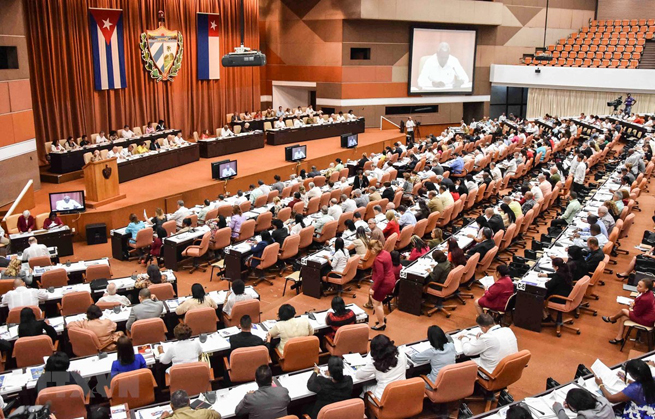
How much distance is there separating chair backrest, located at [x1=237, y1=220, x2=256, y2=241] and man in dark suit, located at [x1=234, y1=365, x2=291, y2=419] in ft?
22.1

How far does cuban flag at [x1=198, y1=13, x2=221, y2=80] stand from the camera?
23.3 metres

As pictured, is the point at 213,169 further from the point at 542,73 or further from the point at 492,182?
the point at 542,73

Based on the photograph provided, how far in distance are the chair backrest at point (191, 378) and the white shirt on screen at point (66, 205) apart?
8.70 m

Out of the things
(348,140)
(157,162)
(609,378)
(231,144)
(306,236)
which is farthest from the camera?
(348,140)

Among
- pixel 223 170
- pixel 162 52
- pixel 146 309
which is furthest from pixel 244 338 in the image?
pixel 162 52

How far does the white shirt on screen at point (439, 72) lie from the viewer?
27.9 meters

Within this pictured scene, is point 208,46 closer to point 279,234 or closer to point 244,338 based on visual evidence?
point 279,234

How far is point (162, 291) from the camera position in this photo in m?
8.20

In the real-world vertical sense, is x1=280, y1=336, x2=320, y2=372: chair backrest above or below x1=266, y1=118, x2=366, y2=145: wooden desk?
below

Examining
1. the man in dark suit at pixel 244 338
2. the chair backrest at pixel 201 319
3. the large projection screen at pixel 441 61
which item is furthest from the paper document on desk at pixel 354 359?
the large projection screen at pixel 441 61

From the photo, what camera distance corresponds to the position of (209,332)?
7.29 metres

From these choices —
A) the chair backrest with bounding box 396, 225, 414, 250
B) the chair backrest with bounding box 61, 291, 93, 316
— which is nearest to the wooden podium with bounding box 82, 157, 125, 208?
the chair backrest with bounding box 61, 291, 93, 316

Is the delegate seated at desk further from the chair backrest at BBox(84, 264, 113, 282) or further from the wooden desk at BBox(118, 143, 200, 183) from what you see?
the wooden desk at BBox(118, 143, 200, 183)

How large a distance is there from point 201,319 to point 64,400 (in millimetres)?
2167
